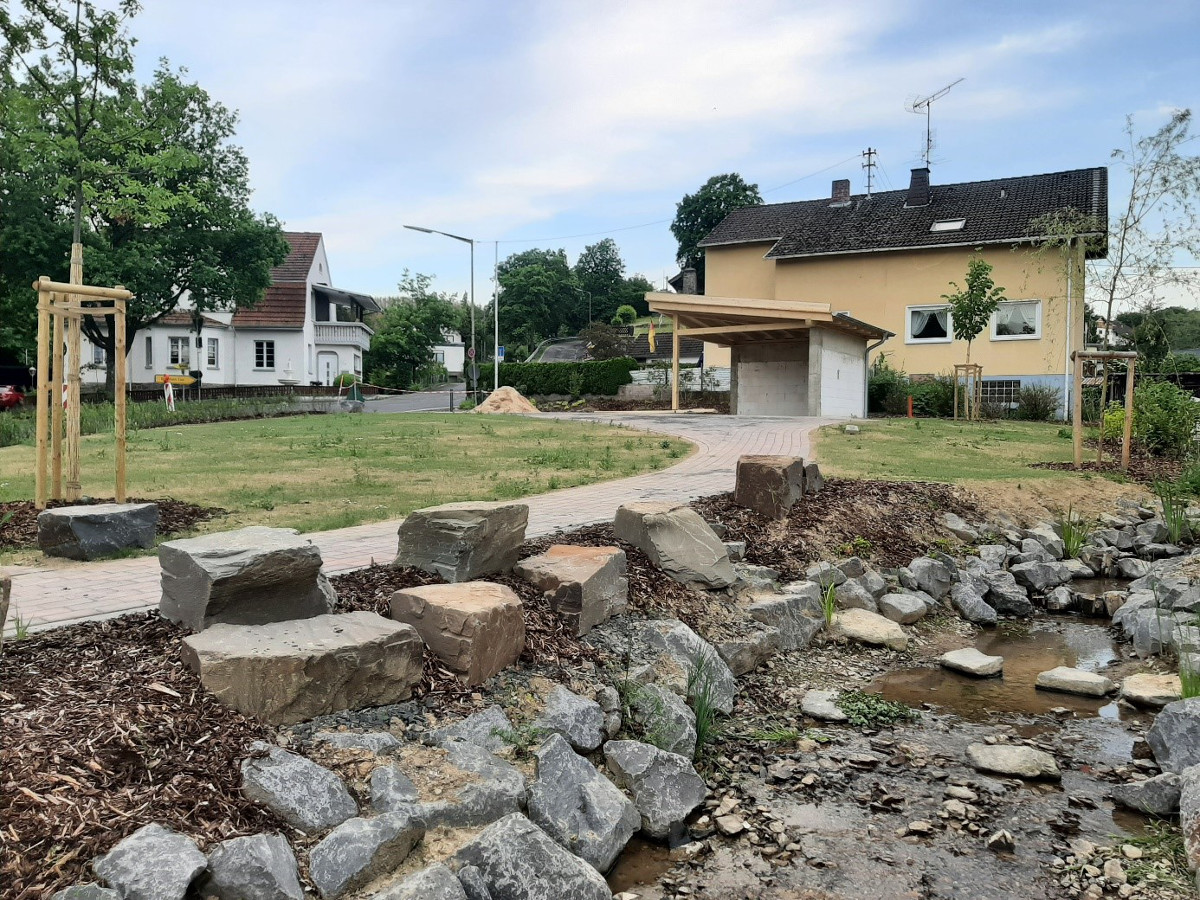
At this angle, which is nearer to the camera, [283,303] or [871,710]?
[871,710]

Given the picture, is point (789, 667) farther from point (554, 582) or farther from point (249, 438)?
point (249, 438)

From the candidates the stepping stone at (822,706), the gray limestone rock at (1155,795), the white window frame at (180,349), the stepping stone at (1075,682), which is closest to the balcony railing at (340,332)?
the white window frame at (180,349)

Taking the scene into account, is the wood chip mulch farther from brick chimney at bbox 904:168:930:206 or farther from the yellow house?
brick chimney at bbox 904:168:930:206

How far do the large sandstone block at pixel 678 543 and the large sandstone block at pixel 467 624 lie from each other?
1.92 meters

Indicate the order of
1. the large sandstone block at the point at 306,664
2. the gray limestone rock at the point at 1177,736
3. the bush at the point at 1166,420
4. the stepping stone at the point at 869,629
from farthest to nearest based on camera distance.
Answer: the bush at the point at 1166,420 < the stepping stone at the point at 869,629 < the gray limestone rock at the point at 1177,736 < the large sandstone block at the point at 306,664

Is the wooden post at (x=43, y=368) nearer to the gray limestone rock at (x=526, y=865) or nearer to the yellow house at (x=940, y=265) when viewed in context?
the gray limestone rock at (x=526, y=865)

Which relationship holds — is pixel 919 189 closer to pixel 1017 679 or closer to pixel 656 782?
pixel 1017 679

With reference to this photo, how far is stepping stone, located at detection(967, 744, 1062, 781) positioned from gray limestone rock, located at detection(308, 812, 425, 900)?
3014 mm

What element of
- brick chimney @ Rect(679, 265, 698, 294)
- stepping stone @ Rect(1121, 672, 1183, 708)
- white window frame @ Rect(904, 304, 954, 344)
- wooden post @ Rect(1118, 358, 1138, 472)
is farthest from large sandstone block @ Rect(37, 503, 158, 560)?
brick chimney @ Rect(679, 265, 698, 294)

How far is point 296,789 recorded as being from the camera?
305 cm

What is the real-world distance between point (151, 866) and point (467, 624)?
1769 millimetres

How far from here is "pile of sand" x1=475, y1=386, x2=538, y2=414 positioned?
28.7 m

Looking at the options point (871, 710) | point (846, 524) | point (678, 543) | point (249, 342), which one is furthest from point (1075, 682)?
point (249, 342)

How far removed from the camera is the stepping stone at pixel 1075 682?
18.7 ft
